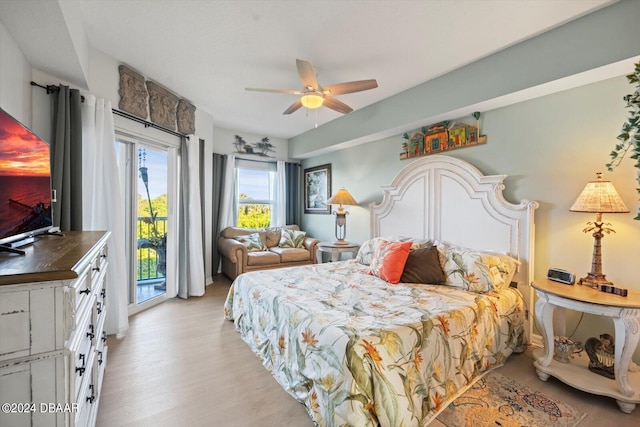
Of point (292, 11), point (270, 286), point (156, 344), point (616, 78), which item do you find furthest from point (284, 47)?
point (156, 344)

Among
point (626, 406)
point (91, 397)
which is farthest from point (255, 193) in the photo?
point (626, 406)

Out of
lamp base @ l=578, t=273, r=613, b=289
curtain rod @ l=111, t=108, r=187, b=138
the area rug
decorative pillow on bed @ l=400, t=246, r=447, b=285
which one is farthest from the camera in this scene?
curtain rod @ l=111, t=108, r=187, b=138

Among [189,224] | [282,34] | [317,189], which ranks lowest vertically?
[189,224]

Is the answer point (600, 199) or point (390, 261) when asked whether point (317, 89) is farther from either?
point (600, 199)

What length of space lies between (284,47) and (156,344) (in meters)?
2.90

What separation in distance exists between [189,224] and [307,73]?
2724 millimetres

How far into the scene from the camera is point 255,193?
5609 mm

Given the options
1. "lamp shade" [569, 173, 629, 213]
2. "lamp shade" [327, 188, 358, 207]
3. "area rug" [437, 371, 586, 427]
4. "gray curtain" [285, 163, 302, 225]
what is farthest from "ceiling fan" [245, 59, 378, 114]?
"gray curtain" [285, 163, 302, 225]

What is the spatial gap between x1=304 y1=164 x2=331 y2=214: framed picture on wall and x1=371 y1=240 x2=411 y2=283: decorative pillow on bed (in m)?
2.32

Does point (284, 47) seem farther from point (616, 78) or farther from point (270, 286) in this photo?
point (616, 78)

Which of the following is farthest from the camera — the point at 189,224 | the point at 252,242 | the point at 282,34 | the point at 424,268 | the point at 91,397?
the point at 252,242

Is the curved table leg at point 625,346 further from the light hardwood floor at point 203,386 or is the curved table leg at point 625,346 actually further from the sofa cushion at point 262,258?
the sofa cushion at point 262,258

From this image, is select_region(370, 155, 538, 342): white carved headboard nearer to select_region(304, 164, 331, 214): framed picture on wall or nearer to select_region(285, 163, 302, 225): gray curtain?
select_region(304, 164, 331, 214): framed picture on wall

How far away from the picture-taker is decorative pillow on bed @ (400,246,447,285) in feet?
8.55
